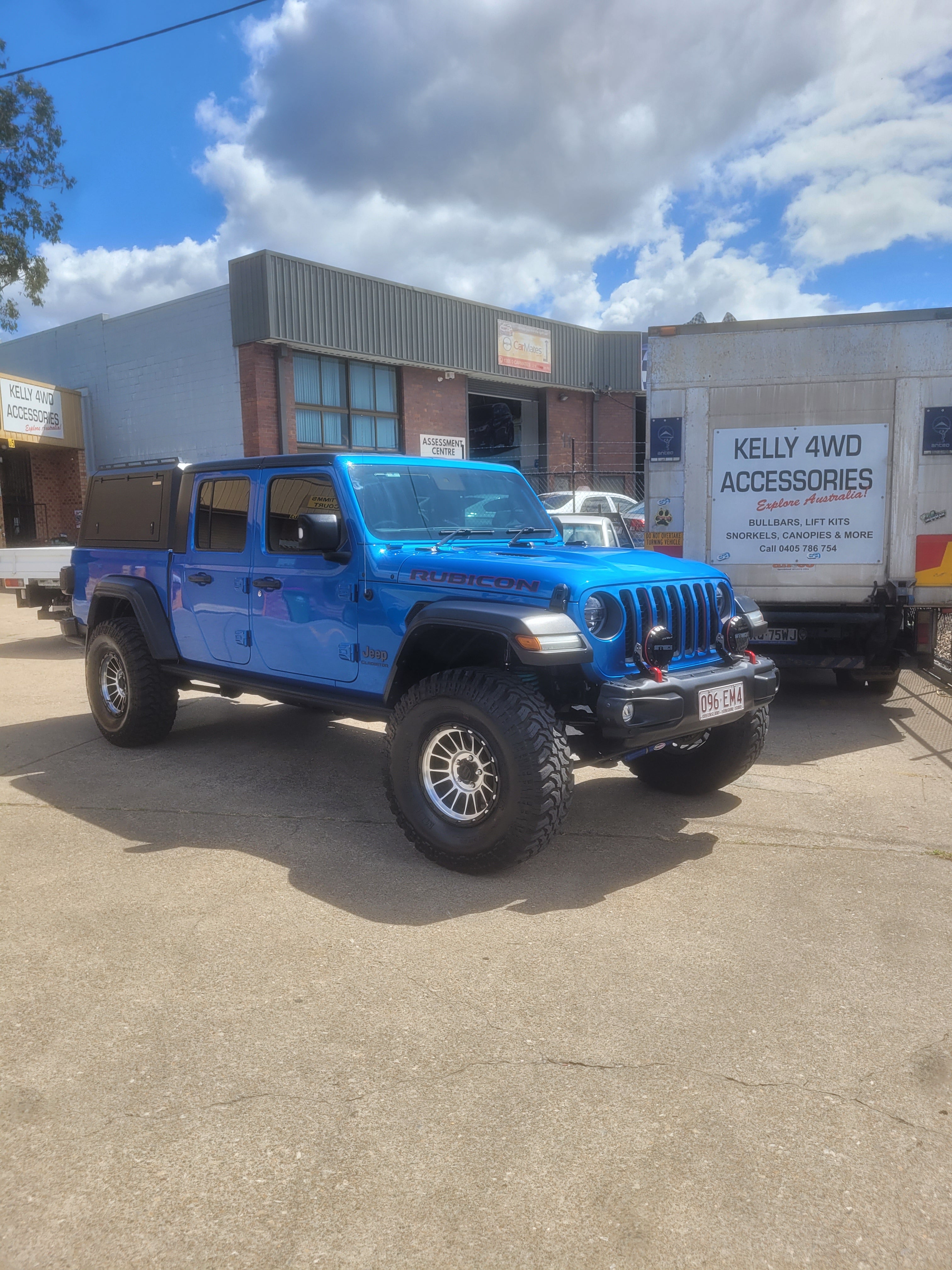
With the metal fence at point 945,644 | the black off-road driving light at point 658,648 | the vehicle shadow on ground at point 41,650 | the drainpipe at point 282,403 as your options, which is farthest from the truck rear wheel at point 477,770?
the drainpipe at point 282,403

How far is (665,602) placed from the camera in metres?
4.48

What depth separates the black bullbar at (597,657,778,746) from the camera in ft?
13.1

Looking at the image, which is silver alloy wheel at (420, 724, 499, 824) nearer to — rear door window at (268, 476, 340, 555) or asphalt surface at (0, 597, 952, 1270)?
asphalt surface at (0, 597, 952, 1270)

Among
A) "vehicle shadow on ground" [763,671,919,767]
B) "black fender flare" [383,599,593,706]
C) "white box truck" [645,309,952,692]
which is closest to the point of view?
"black fender flare" [383,599,593,706]

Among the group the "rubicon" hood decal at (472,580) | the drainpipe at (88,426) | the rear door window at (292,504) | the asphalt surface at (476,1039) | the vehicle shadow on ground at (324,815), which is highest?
the drainpipe at (88,426)

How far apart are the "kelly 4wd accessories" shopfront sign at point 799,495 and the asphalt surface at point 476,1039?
106 inches

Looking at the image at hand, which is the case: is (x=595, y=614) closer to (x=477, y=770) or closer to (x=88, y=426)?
(x=477, y=770)

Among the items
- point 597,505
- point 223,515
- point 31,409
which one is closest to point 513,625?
point 223,515

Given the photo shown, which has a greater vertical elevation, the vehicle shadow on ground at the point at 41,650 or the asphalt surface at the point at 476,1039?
the asphalt surface at the point at 476,1039

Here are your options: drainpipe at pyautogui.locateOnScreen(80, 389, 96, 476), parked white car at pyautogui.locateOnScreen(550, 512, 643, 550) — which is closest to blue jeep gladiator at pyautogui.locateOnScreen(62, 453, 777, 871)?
parked white car at pyautogui.locateOnScreen(550, 512, 643, 550)

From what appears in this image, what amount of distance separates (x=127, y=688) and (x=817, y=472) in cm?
543

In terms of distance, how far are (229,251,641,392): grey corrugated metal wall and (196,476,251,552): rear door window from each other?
14549mm

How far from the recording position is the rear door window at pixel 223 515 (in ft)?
18.8

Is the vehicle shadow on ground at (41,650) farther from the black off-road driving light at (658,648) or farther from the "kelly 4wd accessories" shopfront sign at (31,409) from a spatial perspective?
the "kelly 4wd accessories" shopfront sign at (31,409)
